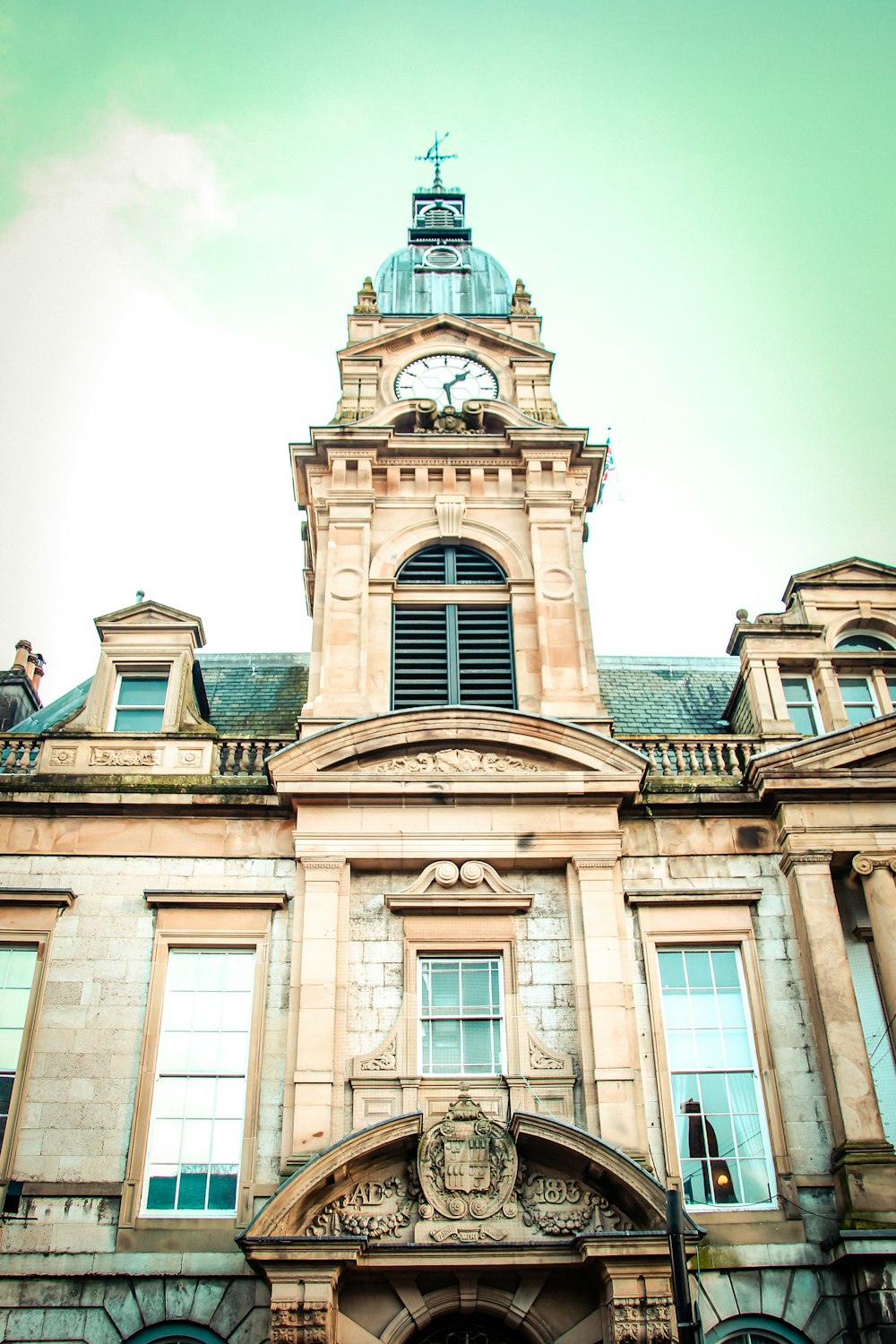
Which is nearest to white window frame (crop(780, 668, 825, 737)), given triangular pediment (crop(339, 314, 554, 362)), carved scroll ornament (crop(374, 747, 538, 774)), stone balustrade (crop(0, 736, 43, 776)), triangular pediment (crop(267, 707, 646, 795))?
triangular pediment (crop(267, 707, 646, 795))

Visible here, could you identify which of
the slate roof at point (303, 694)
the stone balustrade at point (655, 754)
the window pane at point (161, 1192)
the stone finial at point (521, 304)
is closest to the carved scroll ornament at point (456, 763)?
the stone balustrade at point (655, 754)

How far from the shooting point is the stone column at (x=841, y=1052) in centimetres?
1322

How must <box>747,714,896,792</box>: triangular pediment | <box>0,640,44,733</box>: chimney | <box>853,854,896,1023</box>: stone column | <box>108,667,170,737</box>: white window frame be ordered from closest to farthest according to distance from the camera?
<box>853,854,896,1023</box>: stone column
<box>747,714,896,792</box>: triangular pediment
<box>108,667,170,737</box>: white window frame
<box>0,640,44,733</box>: chimney

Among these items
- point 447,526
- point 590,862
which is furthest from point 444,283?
point 590,862

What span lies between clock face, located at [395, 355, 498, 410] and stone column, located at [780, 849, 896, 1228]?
978 cm

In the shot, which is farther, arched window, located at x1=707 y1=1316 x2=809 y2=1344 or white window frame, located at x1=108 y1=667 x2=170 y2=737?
white window frame, located at x1=108 y1=667 x2=170 y2=737

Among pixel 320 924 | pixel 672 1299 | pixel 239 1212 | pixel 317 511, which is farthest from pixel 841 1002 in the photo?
pixel 317 511

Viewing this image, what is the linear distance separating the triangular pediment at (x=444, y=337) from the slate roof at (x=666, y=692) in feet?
18.0

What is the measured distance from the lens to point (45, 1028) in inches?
567

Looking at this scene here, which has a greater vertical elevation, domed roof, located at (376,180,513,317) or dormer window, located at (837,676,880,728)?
domed roof, located at (376,180,513,317)

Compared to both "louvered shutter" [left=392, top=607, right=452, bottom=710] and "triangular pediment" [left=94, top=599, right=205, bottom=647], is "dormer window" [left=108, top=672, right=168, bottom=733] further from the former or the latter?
"louvered shutter" [left=392, top=607, right=452, bottom=710]

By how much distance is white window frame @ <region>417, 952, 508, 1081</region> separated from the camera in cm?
1416

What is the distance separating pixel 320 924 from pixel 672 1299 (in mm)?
5415

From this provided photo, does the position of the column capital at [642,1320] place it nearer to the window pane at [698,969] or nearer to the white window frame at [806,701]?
the window pane at [698,969]
